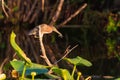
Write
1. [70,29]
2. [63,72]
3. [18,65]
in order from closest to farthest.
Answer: [63,72]
[18,65]
[70,29]

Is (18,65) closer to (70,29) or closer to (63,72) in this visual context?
(63,72)

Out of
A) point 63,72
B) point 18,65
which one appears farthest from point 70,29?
point 63,72

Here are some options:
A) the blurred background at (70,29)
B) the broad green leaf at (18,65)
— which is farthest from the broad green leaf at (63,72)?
the blurred background at (70,29)

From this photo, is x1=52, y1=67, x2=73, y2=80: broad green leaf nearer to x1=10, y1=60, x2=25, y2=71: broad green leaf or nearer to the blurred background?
x1=10, y1=60, x2=25, y2=71: broad green leaf

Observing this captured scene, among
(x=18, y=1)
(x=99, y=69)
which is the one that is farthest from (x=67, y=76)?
(x=18, y=1)

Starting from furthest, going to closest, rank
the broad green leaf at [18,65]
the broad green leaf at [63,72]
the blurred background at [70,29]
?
the blurred background at [70,29] < the broad green leaf at [18,65] < the broad green leaf at [63,72]

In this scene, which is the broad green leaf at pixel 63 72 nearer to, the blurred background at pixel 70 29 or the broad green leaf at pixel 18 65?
the broad green leaf at pixel 18 65

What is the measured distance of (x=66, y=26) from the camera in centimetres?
468

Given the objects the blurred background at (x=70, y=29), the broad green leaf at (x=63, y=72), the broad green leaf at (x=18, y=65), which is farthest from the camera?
the blurred background at (x=70, y=29)

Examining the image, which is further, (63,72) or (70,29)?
(70,29)

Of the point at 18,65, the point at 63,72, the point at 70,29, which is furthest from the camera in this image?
the point at 70,29

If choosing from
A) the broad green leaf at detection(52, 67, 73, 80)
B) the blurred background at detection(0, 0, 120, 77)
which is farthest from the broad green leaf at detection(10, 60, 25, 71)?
the blurred background at detection(0, 0, 120, 77)

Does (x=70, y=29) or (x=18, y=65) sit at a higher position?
(x=18, y=65)

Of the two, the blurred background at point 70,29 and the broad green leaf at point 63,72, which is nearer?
the broad green leaf at point 63,72
